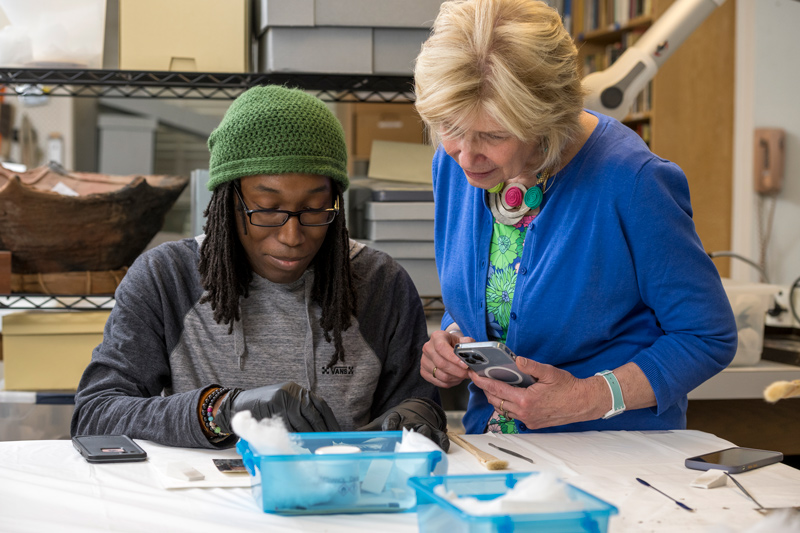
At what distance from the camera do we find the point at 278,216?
117 centimetres

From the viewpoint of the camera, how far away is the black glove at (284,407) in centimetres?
99

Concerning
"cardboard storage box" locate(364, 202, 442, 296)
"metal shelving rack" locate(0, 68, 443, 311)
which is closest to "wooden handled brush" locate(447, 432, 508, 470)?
"cardboard storage box" locate(364, 202, 442, 296)

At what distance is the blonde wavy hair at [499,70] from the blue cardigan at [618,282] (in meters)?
0.12

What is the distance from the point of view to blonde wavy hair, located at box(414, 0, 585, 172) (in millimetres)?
1048

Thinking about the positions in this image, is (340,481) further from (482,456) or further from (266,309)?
(266,309)

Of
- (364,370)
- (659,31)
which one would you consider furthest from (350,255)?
(659,31)

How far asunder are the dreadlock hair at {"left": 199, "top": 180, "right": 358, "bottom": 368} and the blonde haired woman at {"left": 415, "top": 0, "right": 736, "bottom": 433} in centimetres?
15

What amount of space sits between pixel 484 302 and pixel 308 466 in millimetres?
538

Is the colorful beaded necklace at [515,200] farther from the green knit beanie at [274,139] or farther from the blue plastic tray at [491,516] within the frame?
the blue plastic tray at [491,516]

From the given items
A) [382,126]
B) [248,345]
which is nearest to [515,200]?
[248,345]

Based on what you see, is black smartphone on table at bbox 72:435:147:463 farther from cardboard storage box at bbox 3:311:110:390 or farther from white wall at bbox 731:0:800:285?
white wall at bbox 731:0:800:285

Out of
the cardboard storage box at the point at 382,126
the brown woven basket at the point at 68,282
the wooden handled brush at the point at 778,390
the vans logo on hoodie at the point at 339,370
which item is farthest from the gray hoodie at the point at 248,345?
the cardboard storage box at the point at 382,126

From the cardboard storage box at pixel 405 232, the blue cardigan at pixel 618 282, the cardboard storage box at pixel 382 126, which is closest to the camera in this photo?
the blue cardigan at pixel 618 282

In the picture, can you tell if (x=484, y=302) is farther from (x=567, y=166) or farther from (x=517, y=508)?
(x=517, y=508)
